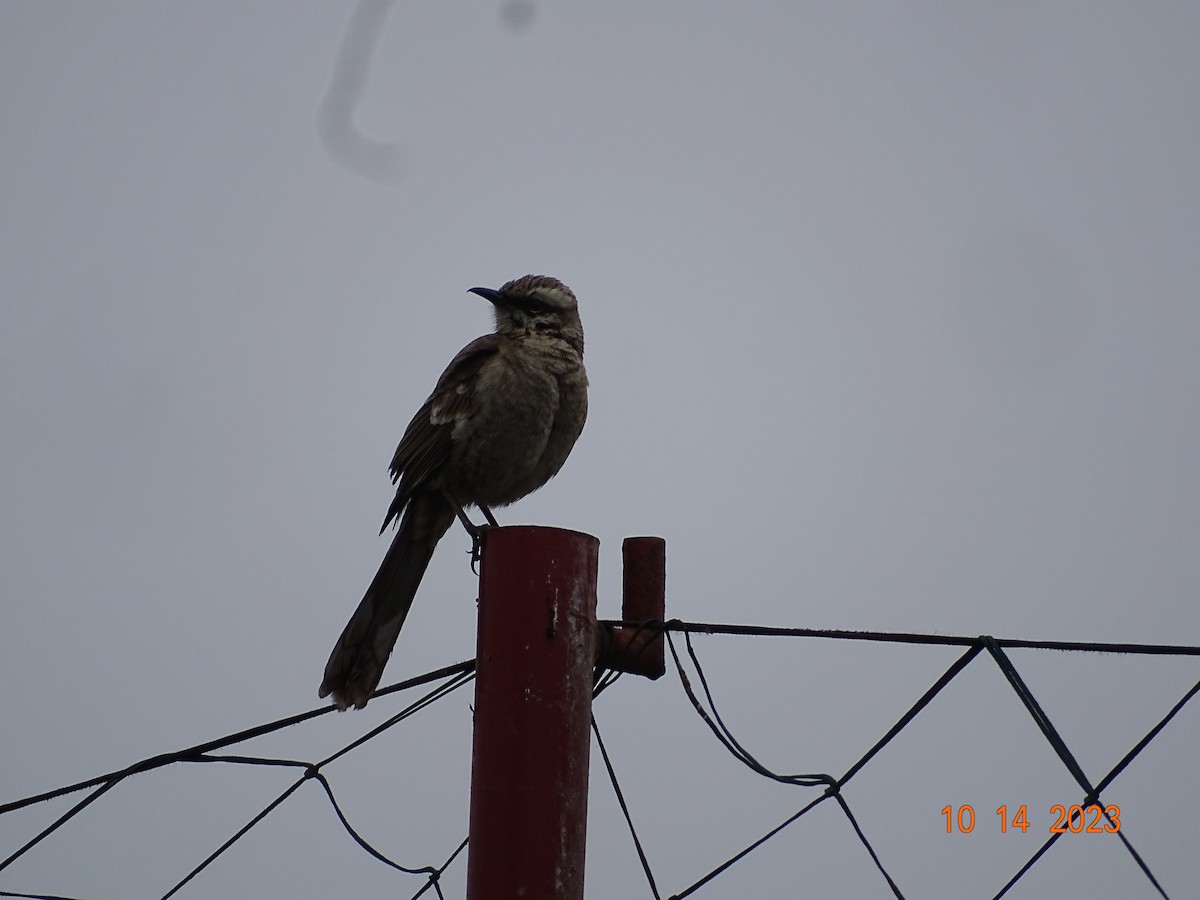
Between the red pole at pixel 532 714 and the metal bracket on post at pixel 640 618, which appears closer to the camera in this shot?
the red pole at pixel 532 714

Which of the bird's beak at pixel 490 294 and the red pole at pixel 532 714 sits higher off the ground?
the bird's beak at pixel 490 294

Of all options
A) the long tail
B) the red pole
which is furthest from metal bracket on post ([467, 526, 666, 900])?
the long tail

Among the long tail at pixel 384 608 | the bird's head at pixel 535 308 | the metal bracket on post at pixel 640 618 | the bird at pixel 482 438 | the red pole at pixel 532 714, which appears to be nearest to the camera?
the red pole at pixel 532 714

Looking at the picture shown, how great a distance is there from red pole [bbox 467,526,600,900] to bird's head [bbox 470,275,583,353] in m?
2.81

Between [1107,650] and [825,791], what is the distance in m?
0.83

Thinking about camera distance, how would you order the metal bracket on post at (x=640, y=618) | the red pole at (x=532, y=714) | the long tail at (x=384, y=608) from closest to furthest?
the red pole at (x=532, y=714)
the metal bracket on post at (x=640, y=618)
the long tail at (x=384, y=608)

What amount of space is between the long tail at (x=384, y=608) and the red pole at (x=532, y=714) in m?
1.35

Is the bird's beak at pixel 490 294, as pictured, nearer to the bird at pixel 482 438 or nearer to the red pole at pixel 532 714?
the bird at pixel 482 438

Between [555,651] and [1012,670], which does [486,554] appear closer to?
[555,651]

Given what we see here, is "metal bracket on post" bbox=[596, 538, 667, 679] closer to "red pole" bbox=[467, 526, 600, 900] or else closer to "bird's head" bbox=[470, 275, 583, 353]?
"red pole" bbox=[467, 526, 600, 900]

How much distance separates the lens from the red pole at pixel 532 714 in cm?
264

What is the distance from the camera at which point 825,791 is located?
299 cm

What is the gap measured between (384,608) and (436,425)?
38.6 inches

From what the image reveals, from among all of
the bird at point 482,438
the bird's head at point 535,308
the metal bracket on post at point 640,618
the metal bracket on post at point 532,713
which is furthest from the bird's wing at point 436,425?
the metal bracket on post at point 532,713
